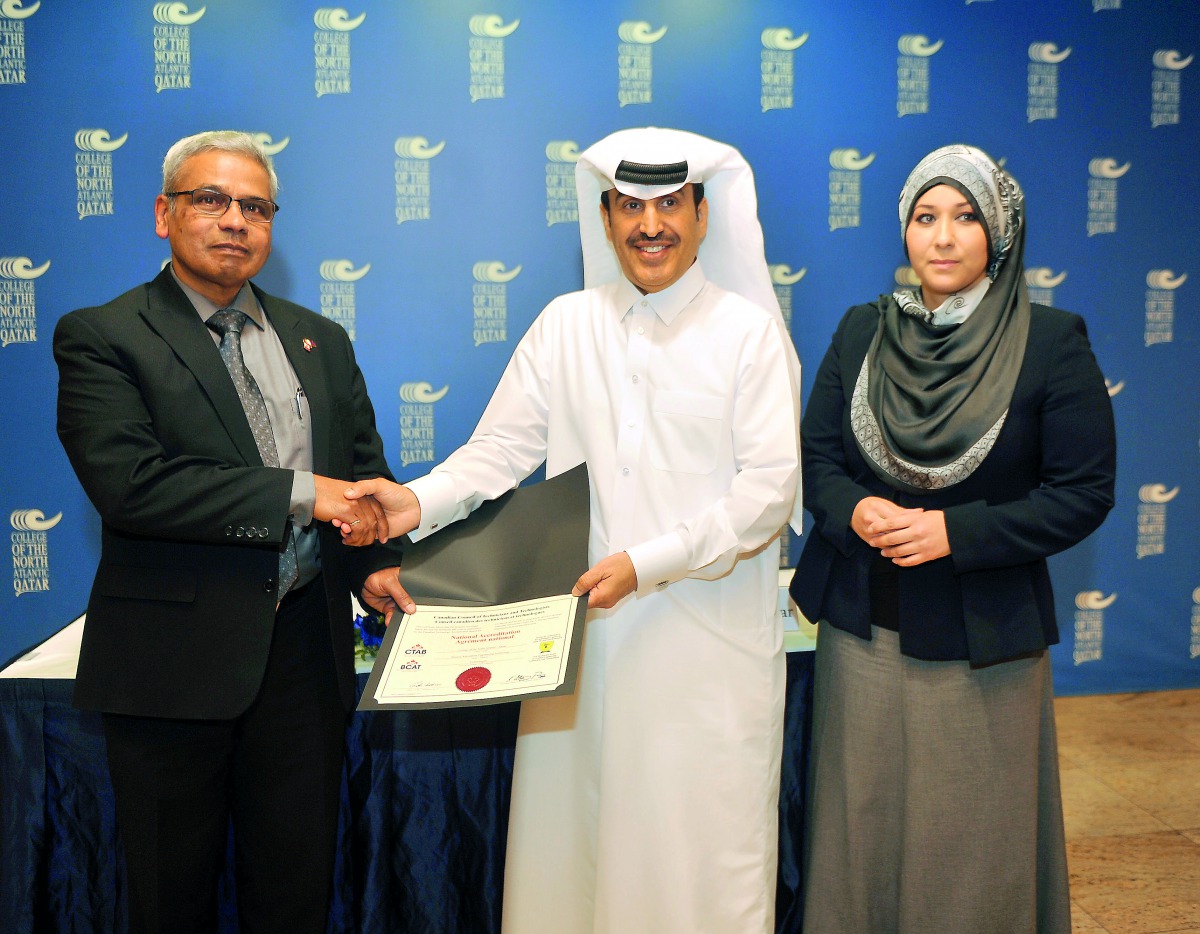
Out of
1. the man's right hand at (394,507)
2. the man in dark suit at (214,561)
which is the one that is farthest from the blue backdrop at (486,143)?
the man's right hand at (394,507)

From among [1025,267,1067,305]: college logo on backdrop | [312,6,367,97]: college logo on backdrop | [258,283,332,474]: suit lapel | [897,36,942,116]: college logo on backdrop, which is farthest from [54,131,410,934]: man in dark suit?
[1025,267,1067,305]: college logo on backdrop

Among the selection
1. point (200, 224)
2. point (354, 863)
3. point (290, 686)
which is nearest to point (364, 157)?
point (200, 224)

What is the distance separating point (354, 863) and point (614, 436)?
4.22 feet

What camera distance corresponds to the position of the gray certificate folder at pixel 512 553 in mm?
2025

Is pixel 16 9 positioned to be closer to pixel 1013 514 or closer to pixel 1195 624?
pixel 1013 514

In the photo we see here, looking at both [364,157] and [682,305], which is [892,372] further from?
[364,157]

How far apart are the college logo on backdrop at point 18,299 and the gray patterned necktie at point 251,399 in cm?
186

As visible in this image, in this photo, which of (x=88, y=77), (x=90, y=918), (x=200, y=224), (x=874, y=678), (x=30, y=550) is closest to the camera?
(x=200, y=224)

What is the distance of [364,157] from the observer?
136 inches

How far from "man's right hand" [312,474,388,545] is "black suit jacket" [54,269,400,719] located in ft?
0.28

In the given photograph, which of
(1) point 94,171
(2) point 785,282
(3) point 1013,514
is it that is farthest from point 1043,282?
(1) point 94,171

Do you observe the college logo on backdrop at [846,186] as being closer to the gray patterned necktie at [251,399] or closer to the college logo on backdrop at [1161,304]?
the college logo on backdrop at [1161,304]

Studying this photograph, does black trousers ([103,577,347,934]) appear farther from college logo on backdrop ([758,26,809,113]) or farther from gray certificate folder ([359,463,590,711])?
college logo on backdrop ([758,26,809,113])

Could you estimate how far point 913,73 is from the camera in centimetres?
374
